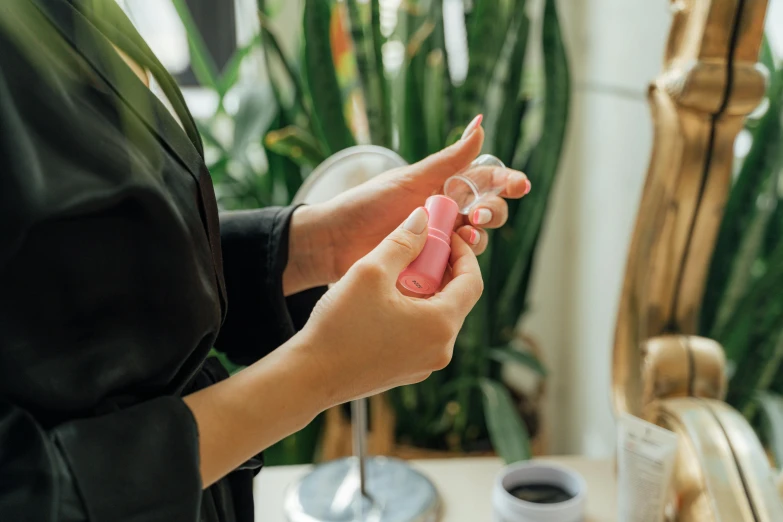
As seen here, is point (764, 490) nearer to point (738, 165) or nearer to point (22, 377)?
point (738, 165)

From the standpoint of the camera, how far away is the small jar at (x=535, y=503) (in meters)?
0.54

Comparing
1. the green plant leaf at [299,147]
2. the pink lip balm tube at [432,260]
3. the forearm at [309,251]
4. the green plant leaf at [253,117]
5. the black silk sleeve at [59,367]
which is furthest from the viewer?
the green plant leaf at [253,117]

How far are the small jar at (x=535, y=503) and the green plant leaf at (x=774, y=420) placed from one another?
0.48 ft

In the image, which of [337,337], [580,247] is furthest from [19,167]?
[580,247]

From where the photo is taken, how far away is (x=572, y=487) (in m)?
0.58

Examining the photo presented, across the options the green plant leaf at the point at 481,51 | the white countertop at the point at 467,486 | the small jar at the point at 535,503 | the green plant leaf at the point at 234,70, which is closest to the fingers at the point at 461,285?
the small jar at the point at 535,503

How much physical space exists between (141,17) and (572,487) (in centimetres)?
99

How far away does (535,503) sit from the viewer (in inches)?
22.1

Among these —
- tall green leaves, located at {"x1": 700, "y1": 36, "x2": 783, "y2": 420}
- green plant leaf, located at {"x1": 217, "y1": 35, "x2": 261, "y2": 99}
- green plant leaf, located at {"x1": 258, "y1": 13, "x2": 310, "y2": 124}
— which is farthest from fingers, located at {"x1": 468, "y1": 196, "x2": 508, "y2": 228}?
green plant leaf, located at {"x1": 217, "y1": 35, "x2": 261, "y2": 99}

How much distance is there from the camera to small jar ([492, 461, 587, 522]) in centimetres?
54

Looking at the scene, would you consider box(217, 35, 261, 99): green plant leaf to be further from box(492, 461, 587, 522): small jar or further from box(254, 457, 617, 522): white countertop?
box(492, 461, 587, 522): small jar

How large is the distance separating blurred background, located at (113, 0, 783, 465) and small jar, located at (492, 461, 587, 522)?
0.41 feet

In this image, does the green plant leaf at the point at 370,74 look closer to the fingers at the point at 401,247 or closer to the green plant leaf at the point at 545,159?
the green plant leaf at the point at 545,159

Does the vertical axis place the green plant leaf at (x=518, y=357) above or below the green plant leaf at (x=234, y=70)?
below
